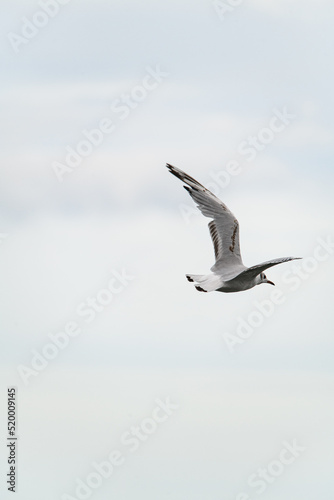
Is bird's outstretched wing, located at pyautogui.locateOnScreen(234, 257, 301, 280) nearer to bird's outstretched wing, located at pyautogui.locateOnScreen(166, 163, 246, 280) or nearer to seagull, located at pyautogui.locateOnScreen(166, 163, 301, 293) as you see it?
seagull, located at pyautogui.locateOnScreen(166, 163, 301, 293)

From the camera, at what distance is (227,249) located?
59.2 ft

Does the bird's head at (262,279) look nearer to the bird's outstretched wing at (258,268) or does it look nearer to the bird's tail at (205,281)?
the bird's outstretched wing at (258,268)

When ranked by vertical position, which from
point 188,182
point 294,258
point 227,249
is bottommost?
point 294,258

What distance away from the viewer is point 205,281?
1628 centimetres

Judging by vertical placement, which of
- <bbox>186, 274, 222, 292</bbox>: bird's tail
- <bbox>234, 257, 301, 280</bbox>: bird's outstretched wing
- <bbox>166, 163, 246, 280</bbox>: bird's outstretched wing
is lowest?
<bbox>234, 257, 301, 280</bbox>: bird's outstretched wing

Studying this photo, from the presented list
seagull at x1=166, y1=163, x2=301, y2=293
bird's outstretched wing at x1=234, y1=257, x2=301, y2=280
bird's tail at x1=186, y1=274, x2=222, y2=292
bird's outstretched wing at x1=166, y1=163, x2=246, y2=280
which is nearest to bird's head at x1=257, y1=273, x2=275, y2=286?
seagull at x1=166, y1=163, x2=301, y2=293

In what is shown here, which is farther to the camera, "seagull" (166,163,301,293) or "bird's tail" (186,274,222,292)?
"seagull" (166,163,301,293)

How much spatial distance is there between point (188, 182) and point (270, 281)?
7.41 feet

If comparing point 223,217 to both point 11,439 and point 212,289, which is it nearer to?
point 212,289

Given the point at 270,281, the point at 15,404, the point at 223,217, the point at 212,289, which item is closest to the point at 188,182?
the point at 223,217

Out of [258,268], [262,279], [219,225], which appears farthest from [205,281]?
[219,225]

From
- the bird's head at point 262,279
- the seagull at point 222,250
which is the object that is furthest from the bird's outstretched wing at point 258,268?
the bird's head at point 262,279

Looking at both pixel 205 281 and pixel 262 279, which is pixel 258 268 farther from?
pixel 262 279

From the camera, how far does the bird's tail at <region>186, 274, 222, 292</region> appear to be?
15922 mm
